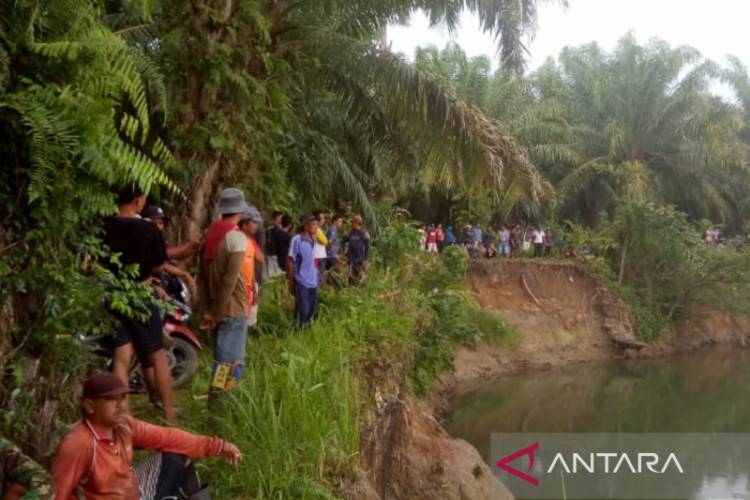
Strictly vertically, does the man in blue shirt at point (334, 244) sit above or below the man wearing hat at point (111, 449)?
above

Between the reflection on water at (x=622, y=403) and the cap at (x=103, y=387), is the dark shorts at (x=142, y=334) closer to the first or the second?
the cap at (x=103, y=387)

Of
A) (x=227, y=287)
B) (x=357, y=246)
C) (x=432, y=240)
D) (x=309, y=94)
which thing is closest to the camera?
(x=227, y=287)

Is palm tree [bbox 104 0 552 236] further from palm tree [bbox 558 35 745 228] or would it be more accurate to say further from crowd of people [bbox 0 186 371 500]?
palm tree [bbox 558 35 745 228]

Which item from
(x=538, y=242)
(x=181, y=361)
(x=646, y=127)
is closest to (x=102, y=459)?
(x=181, y=361)

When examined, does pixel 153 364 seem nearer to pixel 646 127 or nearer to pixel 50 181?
pixel 50 181

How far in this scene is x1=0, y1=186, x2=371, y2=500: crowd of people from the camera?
295 centimetres

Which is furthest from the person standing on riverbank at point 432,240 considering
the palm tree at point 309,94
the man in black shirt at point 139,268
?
the man in black shirt at point 139,268

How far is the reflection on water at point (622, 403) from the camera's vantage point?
1576 centimetres

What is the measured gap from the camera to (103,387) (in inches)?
117

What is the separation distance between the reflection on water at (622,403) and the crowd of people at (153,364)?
381 inches

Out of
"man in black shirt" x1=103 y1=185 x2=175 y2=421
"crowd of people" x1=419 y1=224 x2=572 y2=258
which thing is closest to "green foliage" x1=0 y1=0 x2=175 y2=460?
"man in black shirt" x1=103 y1=185 x2=175 y2=421

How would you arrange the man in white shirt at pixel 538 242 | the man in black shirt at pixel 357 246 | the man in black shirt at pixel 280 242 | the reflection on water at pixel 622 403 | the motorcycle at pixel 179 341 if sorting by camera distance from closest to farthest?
1. the motorcycle at pixel 179 341
2. the man in black shirt at pixel 280 242
3. the man in black shirt at pixel 357 246
4. the reflection on water at pixel 622 403
5. the man in white shirt at pixel 538 242

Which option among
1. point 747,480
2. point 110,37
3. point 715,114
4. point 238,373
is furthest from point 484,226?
point 110,37

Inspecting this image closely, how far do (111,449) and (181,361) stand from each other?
103 inches
